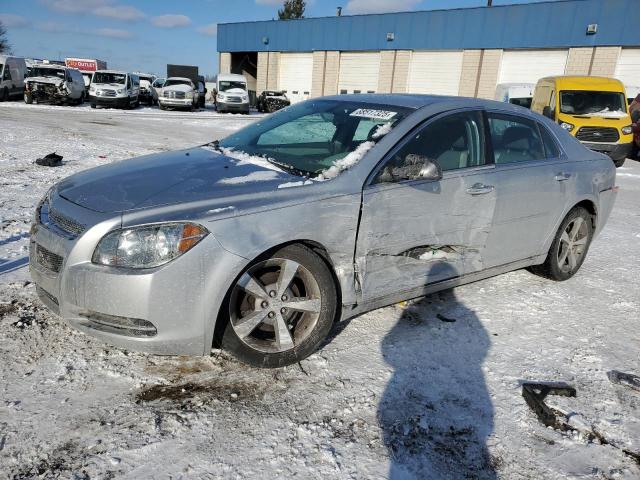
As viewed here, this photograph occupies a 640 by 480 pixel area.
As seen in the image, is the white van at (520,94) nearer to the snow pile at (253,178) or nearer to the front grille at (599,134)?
the front grille at (599,134)

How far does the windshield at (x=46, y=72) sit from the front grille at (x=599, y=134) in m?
22.7

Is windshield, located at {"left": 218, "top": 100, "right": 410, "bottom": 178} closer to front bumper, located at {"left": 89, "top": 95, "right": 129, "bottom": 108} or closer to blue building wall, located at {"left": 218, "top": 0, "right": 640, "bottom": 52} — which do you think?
front bumper, located at {"left": 89, "top": 95, "right": 129, "bottom": 108}

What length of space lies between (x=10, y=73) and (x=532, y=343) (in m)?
28.4

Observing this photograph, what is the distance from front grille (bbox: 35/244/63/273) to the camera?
107 inches

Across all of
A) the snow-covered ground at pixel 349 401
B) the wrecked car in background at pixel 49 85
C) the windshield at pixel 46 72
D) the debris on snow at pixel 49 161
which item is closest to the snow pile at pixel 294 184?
the snow-covered ground at pixel 349 401

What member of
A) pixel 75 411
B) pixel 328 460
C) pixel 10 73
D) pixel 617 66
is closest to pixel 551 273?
pixel 328 460

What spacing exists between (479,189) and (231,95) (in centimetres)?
2511

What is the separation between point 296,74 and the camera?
3741 cm

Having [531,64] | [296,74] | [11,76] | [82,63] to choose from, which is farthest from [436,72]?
[82,63]

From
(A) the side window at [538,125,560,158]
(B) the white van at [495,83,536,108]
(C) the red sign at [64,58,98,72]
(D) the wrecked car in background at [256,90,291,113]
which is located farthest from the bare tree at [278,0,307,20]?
(A) the side window at [538,125,560,158]

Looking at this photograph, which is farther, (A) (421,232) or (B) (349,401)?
(A) (421,232)

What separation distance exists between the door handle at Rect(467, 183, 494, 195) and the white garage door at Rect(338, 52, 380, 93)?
30.0m

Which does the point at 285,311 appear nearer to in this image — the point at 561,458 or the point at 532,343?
the point at 561,458

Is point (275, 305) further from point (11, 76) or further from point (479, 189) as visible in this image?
point (11, 76)
